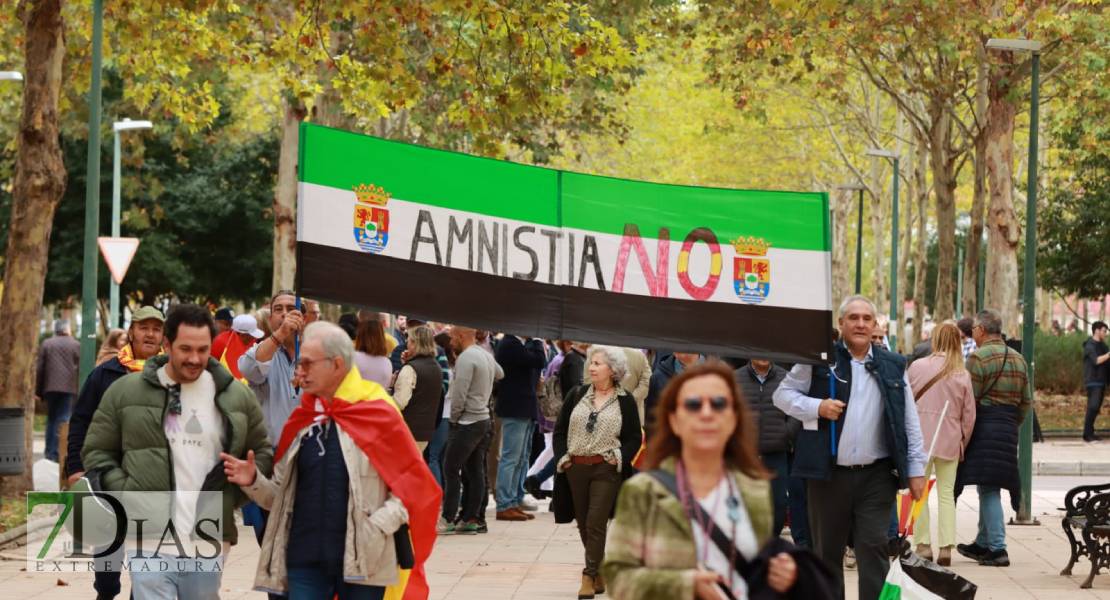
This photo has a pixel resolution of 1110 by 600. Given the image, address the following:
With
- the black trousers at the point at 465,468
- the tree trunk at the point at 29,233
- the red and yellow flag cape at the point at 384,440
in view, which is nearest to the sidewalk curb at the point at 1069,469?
the black trousers at the point at 465,468

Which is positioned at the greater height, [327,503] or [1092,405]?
[327,503]

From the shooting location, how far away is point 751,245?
847 cm

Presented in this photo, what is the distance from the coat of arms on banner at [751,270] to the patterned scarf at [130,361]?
9.54 ft

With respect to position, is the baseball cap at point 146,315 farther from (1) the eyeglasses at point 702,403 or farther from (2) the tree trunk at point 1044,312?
(2) the tree trunk at point 1044,312

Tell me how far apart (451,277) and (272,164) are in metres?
37.9

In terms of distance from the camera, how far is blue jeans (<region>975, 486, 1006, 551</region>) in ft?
42.8

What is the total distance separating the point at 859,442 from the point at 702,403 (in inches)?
172

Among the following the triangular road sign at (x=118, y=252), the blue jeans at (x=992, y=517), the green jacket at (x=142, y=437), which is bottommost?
the blue jeans at (x=992, y=517)

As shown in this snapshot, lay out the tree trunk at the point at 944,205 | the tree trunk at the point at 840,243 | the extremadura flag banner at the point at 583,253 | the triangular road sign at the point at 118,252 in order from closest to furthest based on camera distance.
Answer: the extremadura flag banner at the point at 583,253 < the triangular road sign at the point at 118,252 < the tree trunk at the point at 944,205 < the tree trunk at the point at 840,243

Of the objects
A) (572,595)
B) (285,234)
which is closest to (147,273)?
(285,234)

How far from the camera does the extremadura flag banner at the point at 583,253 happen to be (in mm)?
8086

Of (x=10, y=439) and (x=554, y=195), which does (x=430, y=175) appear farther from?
(x=10, y=439)

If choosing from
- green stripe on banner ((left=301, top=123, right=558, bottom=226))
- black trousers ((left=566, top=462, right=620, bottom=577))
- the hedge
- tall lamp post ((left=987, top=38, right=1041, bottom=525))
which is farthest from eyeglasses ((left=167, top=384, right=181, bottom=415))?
the hedge

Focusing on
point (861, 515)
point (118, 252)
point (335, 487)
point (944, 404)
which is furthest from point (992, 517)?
point (118, 252)
